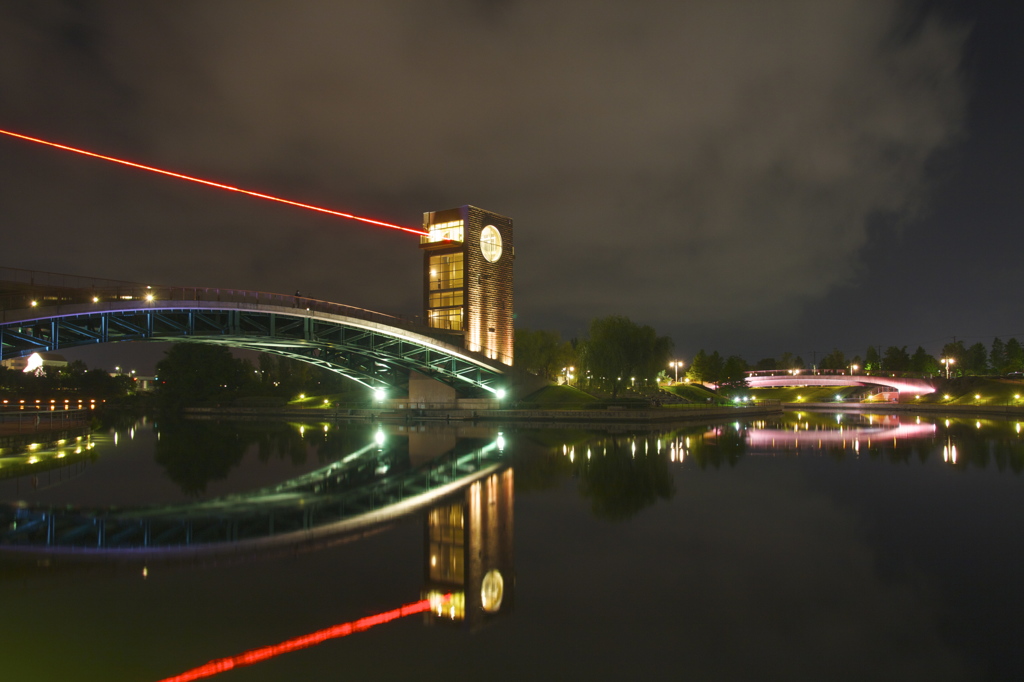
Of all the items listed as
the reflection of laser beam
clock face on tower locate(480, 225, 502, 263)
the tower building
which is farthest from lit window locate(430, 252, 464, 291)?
the reflection of laser beam

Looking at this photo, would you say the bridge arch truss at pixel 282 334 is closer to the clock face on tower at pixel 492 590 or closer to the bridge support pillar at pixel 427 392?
the bridge support pillar at pixel 427 392

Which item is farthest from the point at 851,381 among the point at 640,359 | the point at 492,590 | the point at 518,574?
the point at 492,590

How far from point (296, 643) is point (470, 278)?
57442 millimetres

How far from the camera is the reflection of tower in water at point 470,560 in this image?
9.09 m

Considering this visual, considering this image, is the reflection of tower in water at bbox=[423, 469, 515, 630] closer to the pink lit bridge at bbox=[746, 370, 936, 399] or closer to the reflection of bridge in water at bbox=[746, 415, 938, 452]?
the reflection of bridge in water at bbox=[746, 415, 938, 452]

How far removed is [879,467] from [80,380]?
115 meters

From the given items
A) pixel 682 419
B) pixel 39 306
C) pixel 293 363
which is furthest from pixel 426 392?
pixel 293 363

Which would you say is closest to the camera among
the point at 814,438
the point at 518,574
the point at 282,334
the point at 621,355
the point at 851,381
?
the point at 518,574

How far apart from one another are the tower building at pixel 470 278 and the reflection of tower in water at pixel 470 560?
47166 mm

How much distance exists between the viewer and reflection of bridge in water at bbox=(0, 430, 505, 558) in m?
12.8

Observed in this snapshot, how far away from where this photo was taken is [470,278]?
64.4 m

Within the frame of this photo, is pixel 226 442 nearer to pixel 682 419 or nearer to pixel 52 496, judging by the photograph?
pixel 52 496

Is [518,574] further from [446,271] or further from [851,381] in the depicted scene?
[851,381]

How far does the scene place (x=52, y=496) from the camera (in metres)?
18.5
